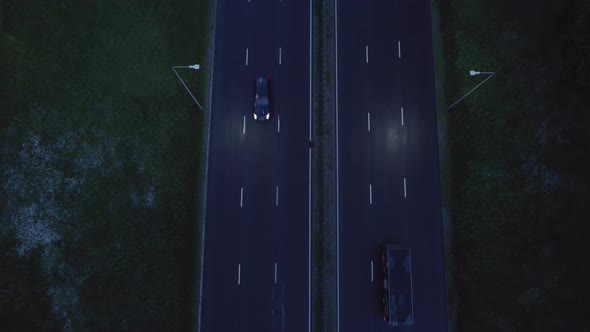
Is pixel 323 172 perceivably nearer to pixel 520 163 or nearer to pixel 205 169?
pixel 205 169

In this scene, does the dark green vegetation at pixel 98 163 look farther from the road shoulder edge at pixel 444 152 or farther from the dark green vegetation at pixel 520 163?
the dark green vegetation at pixel 520 163

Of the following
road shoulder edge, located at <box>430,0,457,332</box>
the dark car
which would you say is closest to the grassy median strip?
the dark car

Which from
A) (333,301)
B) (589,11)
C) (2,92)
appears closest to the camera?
(589,11)

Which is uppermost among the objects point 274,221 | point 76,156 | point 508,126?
point 508,126

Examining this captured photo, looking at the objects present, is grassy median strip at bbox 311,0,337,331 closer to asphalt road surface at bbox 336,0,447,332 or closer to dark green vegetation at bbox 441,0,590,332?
asphalt road surface at bbox 336,0,447,332

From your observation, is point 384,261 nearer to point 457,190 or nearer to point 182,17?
point 457,190

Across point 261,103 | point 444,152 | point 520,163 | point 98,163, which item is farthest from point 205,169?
point 520,163

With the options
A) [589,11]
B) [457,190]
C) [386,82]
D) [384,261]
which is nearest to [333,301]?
[384,261]
